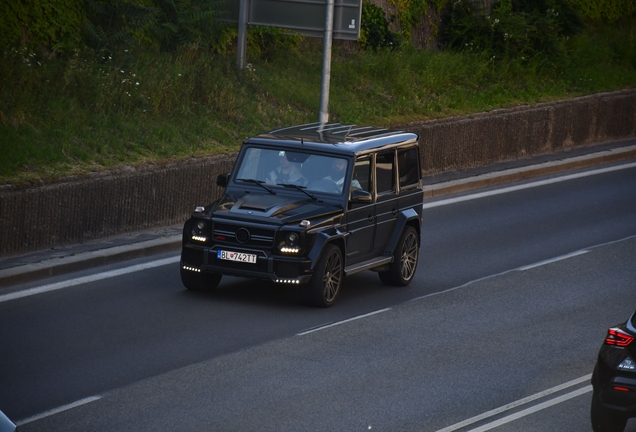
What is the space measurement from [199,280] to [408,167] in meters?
3.37

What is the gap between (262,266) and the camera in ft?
39.7

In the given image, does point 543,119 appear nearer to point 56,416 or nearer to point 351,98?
point 351,98

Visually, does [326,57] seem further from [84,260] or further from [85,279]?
[85,279]

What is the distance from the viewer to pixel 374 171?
13.5 m

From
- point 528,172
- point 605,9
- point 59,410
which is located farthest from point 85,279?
point 605,9

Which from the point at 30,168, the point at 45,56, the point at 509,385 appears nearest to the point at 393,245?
the point at 509,385

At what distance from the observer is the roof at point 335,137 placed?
1329 cm

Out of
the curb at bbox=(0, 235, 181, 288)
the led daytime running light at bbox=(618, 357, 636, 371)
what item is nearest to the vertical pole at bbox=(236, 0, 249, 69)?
the curb at bbox=(0, 235, 181, 288)

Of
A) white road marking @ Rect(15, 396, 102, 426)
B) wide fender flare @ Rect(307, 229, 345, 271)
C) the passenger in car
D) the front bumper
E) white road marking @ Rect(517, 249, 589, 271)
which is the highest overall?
the passenger in car

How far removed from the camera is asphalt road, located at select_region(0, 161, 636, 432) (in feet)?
28.9

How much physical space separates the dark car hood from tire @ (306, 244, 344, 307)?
457mm

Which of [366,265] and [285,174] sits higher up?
[285,174]

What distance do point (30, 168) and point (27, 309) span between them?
3.89m

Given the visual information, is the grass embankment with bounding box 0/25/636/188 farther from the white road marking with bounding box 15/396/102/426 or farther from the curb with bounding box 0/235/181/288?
the white road marking with bounding box 15/396/102/426
